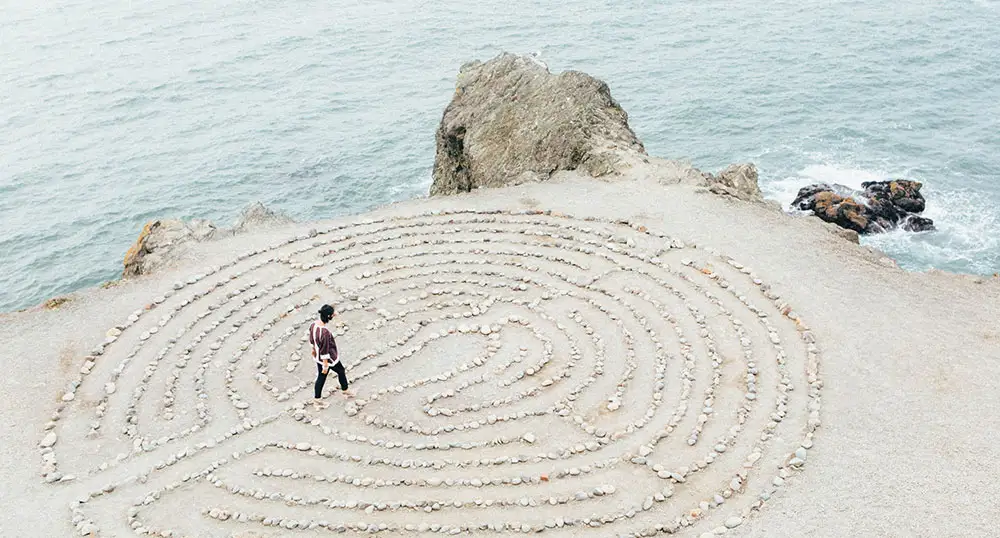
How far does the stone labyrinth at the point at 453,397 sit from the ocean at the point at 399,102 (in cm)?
1711

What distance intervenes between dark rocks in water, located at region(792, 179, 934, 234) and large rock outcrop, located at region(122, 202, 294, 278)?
2193cm

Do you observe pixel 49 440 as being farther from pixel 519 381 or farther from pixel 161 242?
pixel 519 381

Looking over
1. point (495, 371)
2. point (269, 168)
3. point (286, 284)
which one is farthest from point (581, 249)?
point (269, 168)

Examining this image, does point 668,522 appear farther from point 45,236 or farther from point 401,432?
point 45,236

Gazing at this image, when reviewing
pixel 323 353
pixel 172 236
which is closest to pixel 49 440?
pixel 323 353

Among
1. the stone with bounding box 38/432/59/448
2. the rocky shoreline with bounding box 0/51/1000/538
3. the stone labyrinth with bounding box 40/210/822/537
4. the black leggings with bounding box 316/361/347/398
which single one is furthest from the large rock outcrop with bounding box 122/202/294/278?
the black leggings with bounding box 316/361/347/398

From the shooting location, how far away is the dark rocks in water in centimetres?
3403

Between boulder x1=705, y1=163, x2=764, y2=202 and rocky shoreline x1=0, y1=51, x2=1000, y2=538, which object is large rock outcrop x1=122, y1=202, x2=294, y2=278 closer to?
rocky shoreline x1=0, y1=51, x2=1000, y2=538

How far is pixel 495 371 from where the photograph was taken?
59.9 feet

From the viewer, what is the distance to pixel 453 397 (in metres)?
17.5

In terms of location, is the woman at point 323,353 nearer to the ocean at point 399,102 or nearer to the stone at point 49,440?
the stone at point 49,440

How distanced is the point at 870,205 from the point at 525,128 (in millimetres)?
15707

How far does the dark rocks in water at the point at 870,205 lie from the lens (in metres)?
34.0

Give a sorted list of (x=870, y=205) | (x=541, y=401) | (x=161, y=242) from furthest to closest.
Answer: (x=870, y=205), (x=161, y=242), (x=541, y=401)
